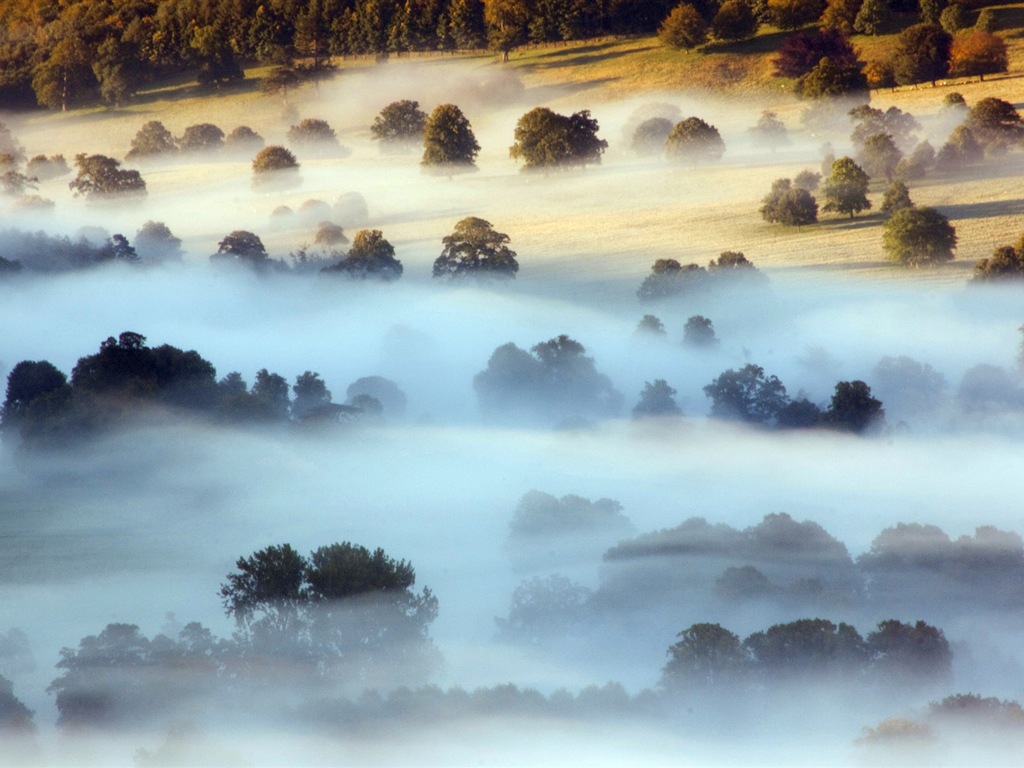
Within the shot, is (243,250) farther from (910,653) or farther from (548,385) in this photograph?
(910,653)

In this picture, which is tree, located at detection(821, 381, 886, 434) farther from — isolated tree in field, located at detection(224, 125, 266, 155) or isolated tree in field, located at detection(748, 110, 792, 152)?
isolated tree in field, located at detection(224, 125, 266, 155)

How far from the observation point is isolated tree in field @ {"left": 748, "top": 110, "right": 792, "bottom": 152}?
82.8m

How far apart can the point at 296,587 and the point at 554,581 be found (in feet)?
23.0

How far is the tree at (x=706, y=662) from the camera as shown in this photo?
91.7ft

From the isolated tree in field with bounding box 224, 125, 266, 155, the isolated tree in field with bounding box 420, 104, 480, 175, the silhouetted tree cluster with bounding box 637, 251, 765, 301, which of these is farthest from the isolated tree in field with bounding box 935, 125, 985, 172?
the isolated tree in field with bounding box 224, 125, 266, 155

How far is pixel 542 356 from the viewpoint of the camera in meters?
47.0

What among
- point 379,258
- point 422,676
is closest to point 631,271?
point 379,258

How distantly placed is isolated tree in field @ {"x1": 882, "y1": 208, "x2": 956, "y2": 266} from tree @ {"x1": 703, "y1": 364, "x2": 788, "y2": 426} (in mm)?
17695

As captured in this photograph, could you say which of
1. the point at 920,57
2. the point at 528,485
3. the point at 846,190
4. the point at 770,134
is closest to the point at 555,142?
the point at 770,134

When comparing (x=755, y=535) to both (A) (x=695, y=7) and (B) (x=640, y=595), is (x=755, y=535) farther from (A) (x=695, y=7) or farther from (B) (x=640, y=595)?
(A) (x=695, y=7)

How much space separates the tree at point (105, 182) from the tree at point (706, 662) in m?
72.9

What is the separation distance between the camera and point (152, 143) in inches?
4166

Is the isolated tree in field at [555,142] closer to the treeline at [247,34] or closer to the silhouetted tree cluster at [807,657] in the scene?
the treeline at [247,34]

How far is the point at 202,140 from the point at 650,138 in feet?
137
